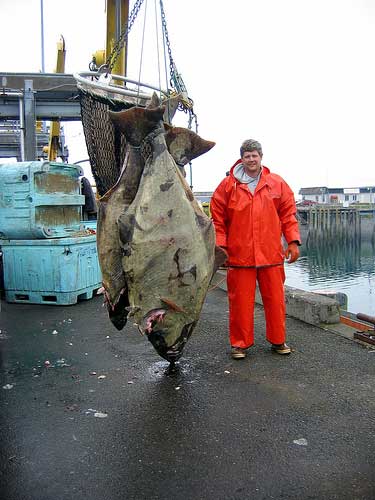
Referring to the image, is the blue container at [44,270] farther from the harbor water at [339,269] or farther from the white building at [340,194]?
the white building at [340,194]

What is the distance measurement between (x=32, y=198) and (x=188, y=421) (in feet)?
16.0

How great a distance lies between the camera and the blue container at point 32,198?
7.10 m

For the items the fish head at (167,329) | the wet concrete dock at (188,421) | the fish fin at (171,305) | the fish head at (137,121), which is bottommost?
the wet concrete dock at (188,421)

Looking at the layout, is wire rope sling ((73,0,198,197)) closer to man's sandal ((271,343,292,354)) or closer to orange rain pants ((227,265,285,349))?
orange rain pants ((227,265,285,349))

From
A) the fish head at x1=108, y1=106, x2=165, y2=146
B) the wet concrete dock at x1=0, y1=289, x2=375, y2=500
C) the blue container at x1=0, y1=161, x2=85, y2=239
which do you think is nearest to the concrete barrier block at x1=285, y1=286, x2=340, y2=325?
the wet concrete dock at x1=0, y1=289, x2=375, y2=500

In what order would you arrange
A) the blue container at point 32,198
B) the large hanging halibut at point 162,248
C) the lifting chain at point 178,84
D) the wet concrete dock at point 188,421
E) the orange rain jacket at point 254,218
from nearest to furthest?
the wet concrete dock at point 188,421, the large hanging halibut at point 162,248, the lifting chain at point 178,84, the orange rain jacket at point 254,218, the blue container at point 32,198

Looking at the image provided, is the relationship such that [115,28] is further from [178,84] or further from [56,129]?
[56,129]

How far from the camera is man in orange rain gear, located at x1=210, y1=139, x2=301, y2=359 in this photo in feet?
15.1

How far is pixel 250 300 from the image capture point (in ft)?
15.3

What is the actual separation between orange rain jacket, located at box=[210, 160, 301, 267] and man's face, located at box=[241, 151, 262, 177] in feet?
0.30

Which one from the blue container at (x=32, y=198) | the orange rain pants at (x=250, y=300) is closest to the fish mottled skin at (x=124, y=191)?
the orange rain pants at (x=250, y=300)

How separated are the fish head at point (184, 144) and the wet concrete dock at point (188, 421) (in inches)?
74.3

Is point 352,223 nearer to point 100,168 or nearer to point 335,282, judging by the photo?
point 335,282

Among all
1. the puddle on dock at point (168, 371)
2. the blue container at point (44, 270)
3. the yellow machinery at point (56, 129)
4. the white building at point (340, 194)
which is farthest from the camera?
the white building at point (340, 194)
